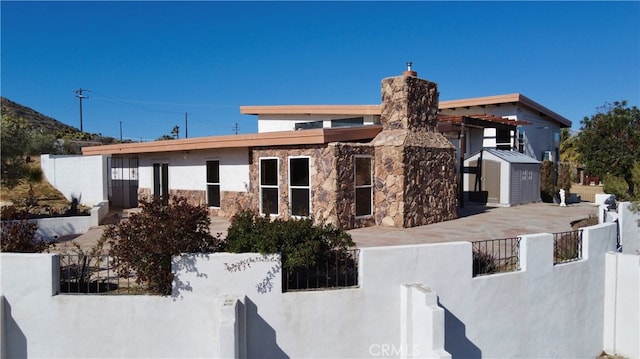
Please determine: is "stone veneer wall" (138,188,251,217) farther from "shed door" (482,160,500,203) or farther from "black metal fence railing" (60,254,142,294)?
"shed door" (482,160,500,203)

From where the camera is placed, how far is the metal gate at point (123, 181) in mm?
18922

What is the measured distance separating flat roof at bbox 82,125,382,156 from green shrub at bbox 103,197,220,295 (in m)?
5.46

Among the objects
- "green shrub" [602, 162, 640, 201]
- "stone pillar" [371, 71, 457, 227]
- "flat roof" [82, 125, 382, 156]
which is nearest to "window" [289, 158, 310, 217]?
"flat roof" [82, 125, 382, 156]

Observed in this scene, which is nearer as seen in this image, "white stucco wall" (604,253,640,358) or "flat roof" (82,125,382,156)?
"white stucco wall" (604,253,640,358)

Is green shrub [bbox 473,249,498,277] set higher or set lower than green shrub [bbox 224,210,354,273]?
lower

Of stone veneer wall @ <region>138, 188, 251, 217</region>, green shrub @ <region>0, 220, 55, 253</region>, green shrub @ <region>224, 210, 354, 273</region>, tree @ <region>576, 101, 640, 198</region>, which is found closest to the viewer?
green shrub @ <region>224, 210, 354, 273</region>

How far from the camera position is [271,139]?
42.5 ft

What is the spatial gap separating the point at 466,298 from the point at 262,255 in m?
3.72

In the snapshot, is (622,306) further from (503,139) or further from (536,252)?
(503,139)

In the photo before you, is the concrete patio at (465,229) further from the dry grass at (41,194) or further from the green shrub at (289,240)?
the dry grass at (41,194)

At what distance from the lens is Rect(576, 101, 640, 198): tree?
Result: 72.2 ft

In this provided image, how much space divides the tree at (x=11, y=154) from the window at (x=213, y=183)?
7145 millimetres

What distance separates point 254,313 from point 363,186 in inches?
267

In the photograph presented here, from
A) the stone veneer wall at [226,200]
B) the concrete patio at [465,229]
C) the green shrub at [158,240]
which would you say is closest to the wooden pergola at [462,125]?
the concrete patio at [465,229]
